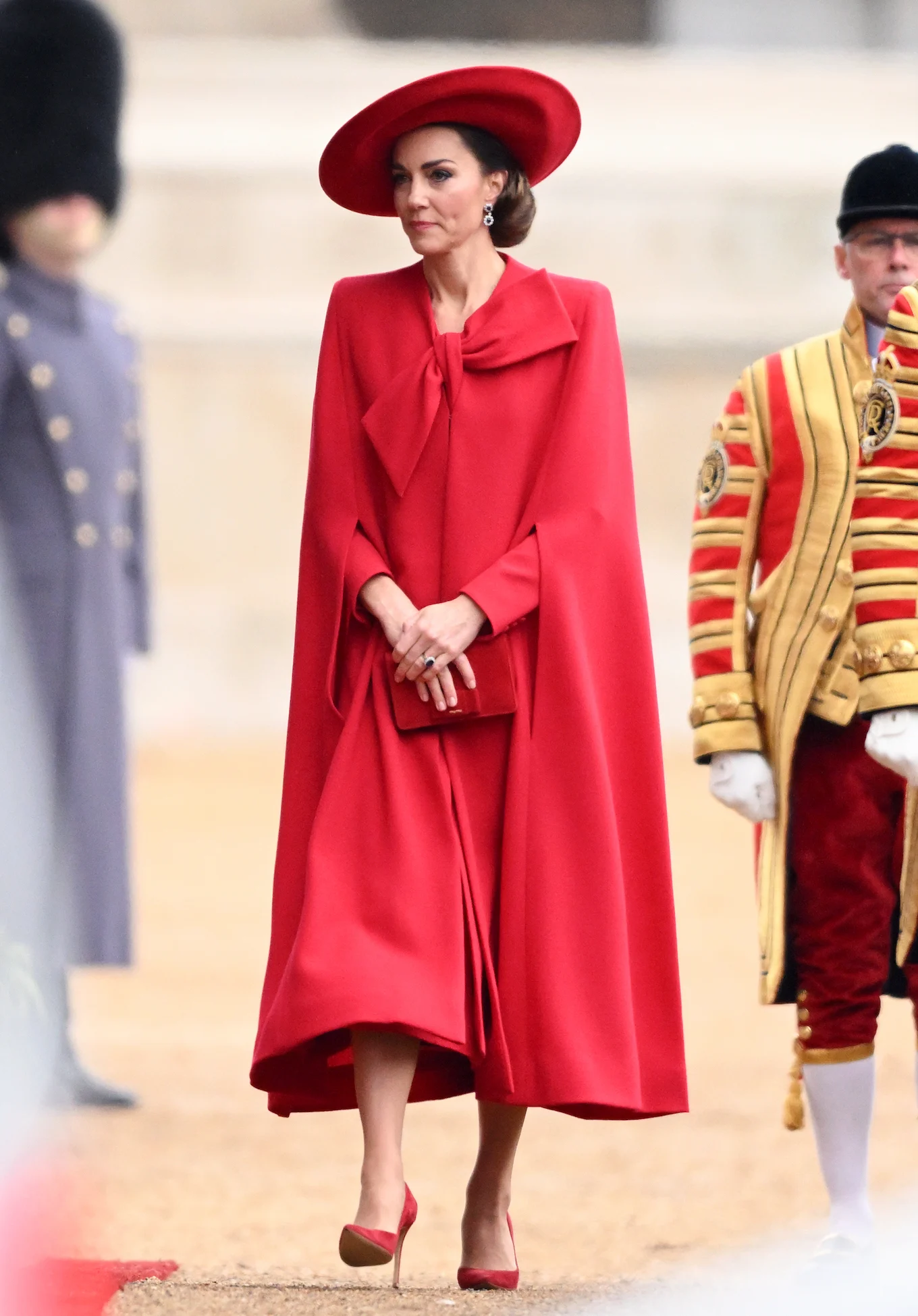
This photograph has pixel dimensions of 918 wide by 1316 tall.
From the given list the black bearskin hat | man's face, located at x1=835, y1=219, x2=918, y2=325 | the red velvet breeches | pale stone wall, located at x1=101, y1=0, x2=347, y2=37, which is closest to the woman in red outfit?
the red velvet breeches

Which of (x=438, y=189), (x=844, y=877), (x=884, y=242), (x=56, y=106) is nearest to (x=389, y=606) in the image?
(x=438, y=189)

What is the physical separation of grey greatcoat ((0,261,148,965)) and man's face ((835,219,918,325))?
2460 mm

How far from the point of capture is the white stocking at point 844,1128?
4.41 meters

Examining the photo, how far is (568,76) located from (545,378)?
14.6 metres

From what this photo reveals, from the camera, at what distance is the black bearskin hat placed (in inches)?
255

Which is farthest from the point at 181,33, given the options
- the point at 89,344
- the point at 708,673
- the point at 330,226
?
the point at 708,673

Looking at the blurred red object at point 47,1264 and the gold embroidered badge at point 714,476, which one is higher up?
the gold embroidered badge at point 714,476

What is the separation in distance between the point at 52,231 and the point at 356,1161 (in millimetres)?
2474

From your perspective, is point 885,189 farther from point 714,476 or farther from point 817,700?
point 817,700

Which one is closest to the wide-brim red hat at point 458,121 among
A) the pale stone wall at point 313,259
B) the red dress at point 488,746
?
the red dress at point 488,746

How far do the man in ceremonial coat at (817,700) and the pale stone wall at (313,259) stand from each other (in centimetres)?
1152

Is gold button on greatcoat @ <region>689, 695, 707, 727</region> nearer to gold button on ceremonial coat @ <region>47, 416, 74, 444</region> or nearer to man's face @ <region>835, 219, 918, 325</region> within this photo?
man's face @ <region>835, 219, 918, 325</region>

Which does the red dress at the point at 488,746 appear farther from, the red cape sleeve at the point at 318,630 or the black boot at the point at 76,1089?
the black boot at the point at 76,1089

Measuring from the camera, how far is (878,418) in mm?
3893
